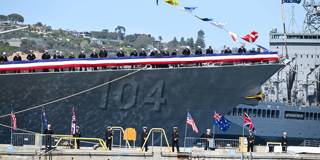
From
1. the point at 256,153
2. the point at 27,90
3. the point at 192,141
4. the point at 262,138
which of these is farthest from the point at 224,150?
the point at 262,138

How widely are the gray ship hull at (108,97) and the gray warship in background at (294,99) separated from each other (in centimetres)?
4017

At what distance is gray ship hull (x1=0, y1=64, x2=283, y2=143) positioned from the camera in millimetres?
48062

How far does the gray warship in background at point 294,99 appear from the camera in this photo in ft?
346

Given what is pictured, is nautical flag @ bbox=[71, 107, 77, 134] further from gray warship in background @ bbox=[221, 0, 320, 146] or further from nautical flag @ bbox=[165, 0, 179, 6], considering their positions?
gray warship in background @ bbox=[221, 0, 320, 146]

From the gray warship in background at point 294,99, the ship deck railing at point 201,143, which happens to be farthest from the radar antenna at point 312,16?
the ship deck railing at point 201,143

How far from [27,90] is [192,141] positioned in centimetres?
826

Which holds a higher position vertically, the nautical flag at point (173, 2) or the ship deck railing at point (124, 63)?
the nautical flag at point (173, 2)

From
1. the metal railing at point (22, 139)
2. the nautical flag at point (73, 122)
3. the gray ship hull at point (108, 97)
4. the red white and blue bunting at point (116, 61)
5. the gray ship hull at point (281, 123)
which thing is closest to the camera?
the nautical flag at point (73, 122)

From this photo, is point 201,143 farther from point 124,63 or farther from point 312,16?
point 312,16

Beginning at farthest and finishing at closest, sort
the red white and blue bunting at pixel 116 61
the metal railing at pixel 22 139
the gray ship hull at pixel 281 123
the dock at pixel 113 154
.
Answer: the gray ship hull at pixel 281 123, the red white and blue bunting at pixel 116 61, the metal railing at pixel 22 139, the dock at pixel 113 154

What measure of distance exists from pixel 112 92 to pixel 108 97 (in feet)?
1.02

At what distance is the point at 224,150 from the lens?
135 feet

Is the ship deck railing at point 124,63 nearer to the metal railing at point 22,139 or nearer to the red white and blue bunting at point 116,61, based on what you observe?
the red white and blue bunting at point 116,61

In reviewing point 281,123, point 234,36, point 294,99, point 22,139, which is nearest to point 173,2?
point 234,36
